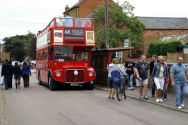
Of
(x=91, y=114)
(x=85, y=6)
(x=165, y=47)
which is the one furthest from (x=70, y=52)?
(x=85, y=6)

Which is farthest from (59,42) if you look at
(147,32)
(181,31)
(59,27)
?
(181,31)

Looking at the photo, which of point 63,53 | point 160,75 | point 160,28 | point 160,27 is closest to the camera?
point 160,75

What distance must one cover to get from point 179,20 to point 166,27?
18.7ft

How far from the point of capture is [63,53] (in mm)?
17984

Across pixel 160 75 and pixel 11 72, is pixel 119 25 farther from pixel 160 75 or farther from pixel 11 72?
pixel 160 75

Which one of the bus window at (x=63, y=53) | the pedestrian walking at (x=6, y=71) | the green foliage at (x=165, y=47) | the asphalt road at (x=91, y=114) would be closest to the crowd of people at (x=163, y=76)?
the asphalt road at (x=91, y=114)

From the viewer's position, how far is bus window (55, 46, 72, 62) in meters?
17.8

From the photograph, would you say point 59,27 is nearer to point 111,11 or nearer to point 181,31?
point 111,11

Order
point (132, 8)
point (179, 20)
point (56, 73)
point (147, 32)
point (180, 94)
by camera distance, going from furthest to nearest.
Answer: point (179, 20) < point (147, 32) < point (132, 8) < point (56, 73) < point (180, 94)

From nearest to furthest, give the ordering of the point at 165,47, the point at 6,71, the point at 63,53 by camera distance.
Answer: the point at 63,53
the point at 6,71
the point at 165,47

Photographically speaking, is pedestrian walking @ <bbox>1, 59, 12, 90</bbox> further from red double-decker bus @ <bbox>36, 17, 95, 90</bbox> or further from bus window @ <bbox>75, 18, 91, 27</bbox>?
bus window @ <bbox>75, 18, 91, 27</bbox>

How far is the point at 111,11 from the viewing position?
44344 millimetres

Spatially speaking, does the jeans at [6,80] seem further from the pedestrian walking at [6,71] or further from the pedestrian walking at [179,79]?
the pedestrian walking at [179,79]

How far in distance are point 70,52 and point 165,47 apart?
25.5m
